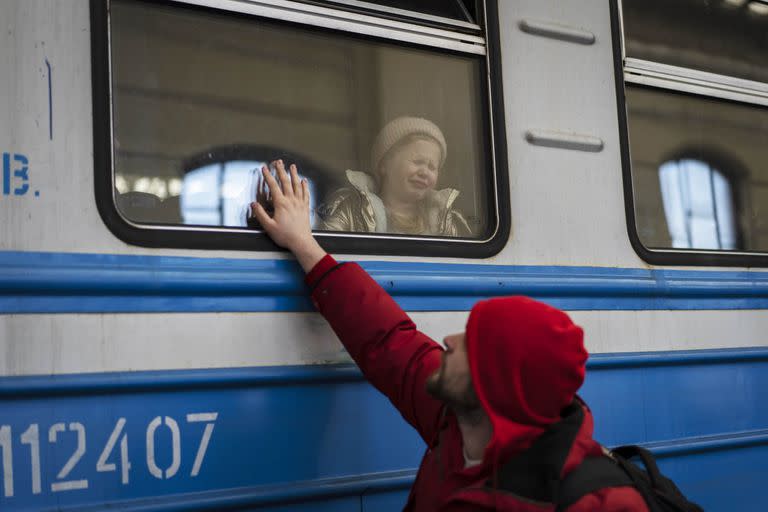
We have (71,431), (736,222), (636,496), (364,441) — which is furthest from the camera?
(736,222)

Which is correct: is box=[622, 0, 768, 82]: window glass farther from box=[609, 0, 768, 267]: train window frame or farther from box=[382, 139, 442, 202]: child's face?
box=[382, 139, 442, 202]: child's face

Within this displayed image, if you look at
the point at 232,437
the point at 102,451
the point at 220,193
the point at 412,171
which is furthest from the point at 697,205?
the point at 102,451

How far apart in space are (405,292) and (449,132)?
470 millimetres

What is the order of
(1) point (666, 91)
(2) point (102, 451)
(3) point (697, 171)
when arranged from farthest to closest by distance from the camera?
(3) point (697, 171), (1) point (666, 91), (2) point (102, 451)

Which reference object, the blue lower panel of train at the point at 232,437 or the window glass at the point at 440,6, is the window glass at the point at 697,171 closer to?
the blue lower panel of train at the point at 232,437

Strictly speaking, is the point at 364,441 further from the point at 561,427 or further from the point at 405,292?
the point at 561,427

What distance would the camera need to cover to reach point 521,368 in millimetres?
1536

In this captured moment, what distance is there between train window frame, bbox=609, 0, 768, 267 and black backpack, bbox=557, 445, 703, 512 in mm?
949

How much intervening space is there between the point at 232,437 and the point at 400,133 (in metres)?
0.86

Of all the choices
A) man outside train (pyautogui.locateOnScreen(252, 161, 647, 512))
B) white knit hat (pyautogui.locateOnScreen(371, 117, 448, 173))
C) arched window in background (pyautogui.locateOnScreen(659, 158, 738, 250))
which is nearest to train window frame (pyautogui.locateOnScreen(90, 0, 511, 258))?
white knit hat (pyautogui.locateOnScreen(371, 117, 448, 173))

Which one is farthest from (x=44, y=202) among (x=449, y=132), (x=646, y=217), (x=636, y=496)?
(x=646, y=217)

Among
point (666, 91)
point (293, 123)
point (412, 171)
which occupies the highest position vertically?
point (666, 91)

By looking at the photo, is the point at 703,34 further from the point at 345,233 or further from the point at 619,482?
the point at 619,482

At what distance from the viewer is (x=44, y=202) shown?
5.65 ft
